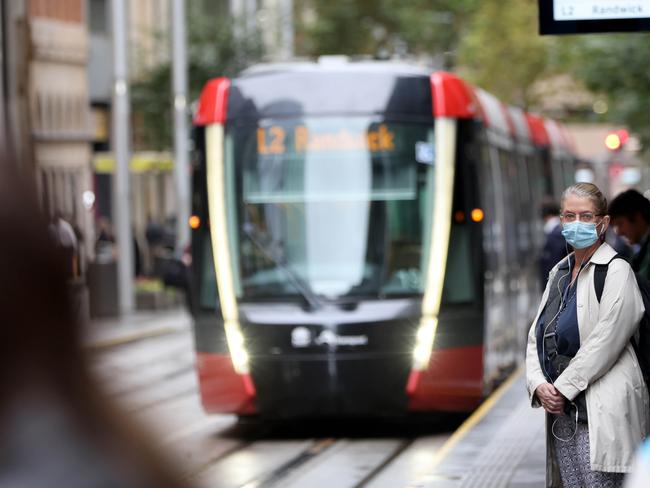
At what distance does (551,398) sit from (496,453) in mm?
4118

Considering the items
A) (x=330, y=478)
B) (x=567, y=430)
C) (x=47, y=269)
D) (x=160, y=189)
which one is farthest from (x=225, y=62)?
(x=47, y=269)

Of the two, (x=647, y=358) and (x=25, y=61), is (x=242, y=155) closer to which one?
(x=647, y=358)

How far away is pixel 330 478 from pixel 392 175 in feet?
10.1

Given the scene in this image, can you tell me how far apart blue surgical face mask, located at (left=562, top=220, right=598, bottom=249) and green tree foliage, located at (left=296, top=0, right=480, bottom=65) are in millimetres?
44784

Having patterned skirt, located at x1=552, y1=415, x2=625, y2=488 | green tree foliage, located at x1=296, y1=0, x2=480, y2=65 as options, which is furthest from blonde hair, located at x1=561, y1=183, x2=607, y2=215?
green tree foliage, located at x1=296, y1=0, x2=480, y2=65

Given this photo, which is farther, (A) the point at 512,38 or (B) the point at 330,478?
(A) the point at 512,38

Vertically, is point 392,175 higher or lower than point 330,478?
higher

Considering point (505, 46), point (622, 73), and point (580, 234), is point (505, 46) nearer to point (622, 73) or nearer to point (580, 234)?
point (622, 73)

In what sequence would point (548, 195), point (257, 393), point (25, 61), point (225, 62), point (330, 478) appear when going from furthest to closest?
point (225, 62) → point (25, 61) → point (548, 195) → point (257, 393) → point (330, 478)

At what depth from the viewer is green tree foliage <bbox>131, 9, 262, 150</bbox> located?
1522 inches

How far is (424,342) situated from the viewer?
43.0ft

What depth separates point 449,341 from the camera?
1330cm

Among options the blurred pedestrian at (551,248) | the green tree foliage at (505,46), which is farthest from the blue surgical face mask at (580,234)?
the green tree foliage at (505,46)

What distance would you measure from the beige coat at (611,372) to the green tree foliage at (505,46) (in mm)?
48056
